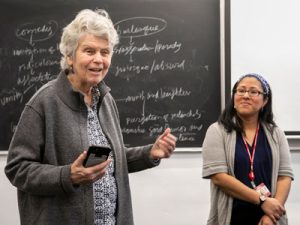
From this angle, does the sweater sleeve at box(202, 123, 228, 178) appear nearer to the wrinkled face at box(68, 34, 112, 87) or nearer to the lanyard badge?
the lanyard badge

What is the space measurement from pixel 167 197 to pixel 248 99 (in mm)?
1066

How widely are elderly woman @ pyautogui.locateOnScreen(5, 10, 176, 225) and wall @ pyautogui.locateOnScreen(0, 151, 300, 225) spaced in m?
1.31

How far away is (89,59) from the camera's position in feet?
5.23

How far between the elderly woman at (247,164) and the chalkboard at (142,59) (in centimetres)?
56

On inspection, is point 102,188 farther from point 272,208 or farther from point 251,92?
point 251,92

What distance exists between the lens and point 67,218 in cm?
150

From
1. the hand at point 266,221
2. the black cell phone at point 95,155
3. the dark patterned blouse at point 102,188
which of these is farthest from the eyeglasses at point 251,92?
the black cell phone at point 95,155

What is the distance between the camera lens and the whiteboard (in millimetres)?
2961

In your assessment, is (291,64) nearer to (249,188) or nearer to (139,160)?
(249,188)

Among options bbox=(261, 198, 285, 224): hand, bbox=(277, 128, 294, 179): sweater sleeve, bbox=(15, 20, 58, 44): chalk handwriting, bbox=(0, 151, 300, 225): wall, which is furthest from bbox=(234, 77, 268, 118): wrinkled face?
bbox=(15, 20, 58, 44): chalk handwriting

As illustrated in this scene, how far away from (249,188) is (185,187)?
2.81 feet

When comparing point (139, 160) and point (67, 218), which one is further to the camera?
point (139, 160)

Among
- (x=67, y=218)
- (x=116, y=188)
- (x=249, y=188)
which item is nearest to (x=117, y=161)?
(x=116, y=188)

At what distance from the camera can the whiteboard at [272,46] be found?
296 centimetres
